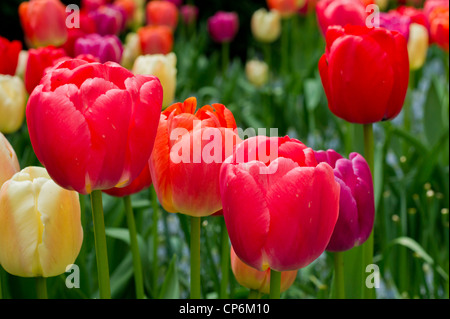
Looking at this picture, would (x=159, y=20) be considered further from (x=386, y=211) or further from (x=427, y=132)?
(x=386, y=211)

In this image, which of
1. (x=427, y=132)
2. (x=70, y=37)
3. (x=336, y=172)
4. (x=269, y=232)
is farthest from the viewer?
(x=427, y=132)

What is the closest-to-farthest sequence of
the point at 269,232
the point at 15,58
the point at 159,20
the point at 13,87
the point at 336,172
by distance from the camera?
1. the point at 269,232
2. the point at 336,172
3. the point at 13,87
4. the point at 15,58
5. the point at 159,20

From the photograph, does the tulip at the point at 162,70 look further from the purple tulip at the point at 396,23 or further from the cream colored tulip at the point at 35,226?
the cream colored tulip at the point at 35,226

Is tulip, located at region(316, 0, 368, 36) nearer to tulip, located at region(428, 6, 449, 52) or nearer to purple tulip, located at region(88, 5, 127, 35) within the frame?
tulip, located at region(428, 6, 449, 52)

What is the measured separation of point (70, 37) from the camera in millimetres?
1666

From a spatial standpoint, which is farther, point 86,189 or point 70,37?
point 70,37

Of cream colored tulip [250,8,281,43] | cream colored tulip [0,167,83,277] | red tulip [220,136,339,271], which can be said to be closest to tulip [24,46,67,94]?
cream colored tulip [0,167,83,277]

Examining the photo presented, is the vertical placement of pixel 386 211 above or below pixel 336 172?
below

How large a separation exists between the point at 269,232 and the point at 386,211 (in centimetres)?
119

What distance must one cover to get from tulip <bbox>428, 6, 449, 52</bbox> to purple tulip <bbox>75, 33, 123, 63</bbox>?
36.1 inches

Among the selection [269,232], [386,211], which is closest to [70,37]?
[386,211]

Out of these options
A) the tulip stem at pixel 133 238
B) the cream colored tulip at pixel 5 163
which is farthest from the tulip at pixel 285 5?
the cream colored tulip at pixel 5 163

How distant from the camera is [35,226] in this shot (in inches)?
31.9
